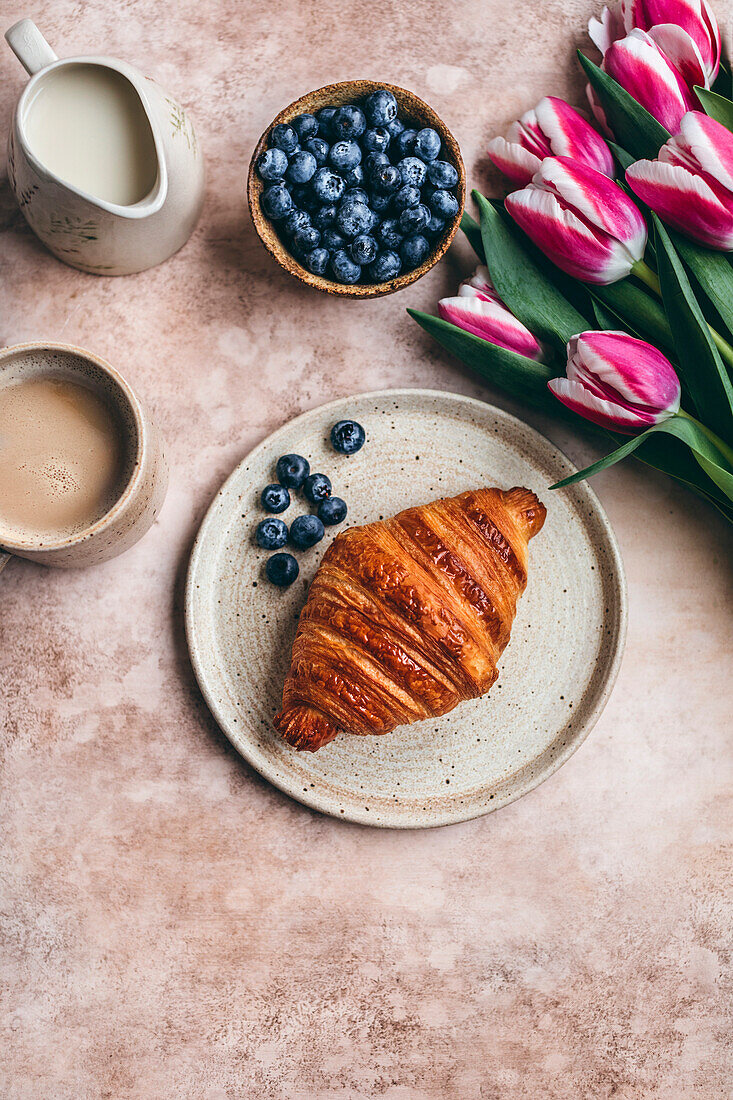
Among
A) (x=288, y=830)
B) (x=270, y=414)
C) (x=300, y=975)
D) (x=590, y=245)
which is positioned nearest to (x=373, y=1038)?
(x=300, y=975)

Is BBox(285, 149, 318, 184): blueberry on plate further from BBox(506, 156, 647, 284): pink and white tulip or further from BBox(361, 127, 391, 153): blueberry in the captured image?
BBox(506, 156, 647, 284): pink and white tulip

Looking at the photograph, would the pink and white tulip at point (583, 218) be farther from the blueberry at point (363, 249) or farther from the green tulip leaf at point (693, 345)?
the blueberry at point (363, 249)

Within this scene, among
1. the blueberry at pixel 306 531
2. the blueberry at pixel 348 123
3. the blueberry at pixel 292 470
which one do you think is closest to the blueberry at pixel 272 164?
the blueberry at pixel 348 123

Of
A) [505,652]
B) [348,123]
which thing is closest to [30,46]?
[348,123]

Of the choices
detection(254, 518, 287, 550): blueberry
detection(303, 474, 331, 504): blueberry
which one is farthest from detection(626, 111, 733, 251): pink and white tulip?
detection(254, 518, 287, 550): blueberry

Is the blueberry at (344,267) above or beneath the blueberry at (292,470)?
above
